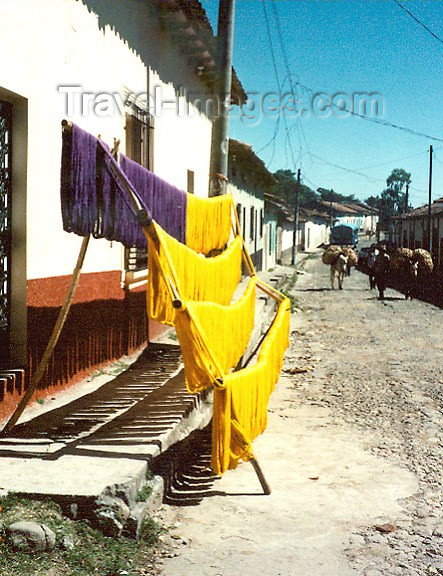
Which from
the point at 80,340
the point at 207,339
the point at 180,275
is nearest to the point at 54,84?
the point at 80,340

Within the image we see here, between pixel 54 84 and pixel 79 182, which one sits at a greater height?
pixel 54 84

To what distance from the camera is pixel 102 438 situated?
487 centimetres

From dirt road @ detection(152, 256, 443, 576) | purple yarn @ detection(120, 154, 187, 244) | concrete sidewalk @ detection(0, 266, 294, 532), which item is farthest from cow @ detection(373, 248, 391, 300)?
purple yarn @ detection(120, 154, 187, 244)

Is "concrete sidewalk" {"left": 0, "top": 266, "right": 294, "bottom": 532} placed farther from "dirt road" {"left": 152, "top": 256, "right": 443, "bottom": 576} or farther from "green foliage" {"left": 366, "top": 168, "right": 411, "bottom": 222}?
"green foliage" {"left": 366, "top": 168, "right": 411, "bottom": 222}

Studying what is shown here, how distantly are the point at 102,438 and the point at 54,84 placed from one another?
3120mm

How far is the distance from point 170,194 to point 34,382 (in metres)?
1.78

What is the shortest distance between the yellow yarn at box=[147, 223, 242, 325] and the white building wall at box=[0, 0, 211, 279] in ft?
4.77

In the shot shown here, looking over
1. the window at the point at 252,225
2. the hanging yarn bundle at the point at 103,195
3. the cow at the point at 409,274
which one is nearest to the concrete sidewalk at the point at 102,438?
the hanging yarn bundle at the point at 103,195

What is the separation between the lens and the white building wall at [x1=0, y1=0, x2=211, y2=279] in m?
5.29

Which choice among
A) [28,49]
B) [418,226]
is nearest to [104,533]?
[28,49]

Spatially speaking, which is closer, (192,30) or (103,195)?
(103,195)

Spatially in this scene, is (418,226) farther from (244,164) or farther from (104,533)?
(104,533)

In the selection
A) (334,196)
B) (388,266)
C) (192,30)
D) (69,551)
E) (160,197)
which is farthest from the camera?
(334,196)

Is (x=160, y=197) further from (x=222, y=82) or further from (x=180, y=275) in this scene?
(x=222, y=82)
